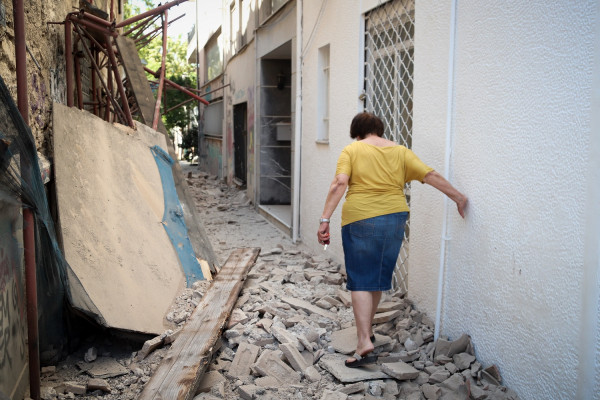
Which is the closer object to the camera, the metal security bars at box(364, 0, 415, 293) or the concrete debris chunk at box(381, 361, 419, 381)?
the concrete debris chunk at box(381, 361, 419, 381)

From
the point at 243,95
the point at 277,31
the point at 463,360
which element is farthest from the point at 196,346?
the point at 243,95

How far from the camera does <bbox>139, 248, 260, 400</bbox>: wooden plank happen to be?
3209 millimetres

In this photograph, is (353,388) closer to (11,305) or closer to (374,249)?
(374,249)

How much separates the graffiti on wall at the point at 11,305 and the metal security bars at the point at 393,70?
3167 millimetres

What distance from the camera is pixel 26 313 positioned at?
325 cm

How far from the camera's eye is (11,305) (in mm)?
3006

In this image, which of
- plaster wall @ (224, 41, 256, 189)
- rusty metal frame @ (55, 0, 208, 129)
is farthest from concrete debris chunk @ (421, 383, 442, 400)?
plaster wall @ (224, 41, 256, 189)

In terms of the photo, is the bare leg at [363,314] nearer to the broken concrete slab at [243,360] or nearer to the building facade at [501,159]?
the building facade at [501,159]

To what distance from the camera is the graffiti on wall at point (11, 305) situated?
2814mm

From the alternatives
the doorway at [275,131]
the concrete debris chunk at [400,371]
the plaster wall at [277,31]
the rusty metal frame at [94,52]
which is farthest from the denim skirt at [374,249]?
the doorway at [275,131]

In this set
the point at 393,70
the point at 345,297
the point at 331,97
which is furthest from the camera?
the point at 331,97

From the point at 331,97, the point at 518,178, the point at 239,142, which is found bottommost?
the point at 239,142

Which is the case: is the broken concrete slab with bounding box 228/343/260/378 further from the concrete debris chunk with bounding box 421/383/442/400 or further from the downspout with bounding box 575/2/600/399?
the downspout with bounding box 575/2/600/399

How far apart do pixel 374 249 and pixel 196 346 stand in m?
1.35
